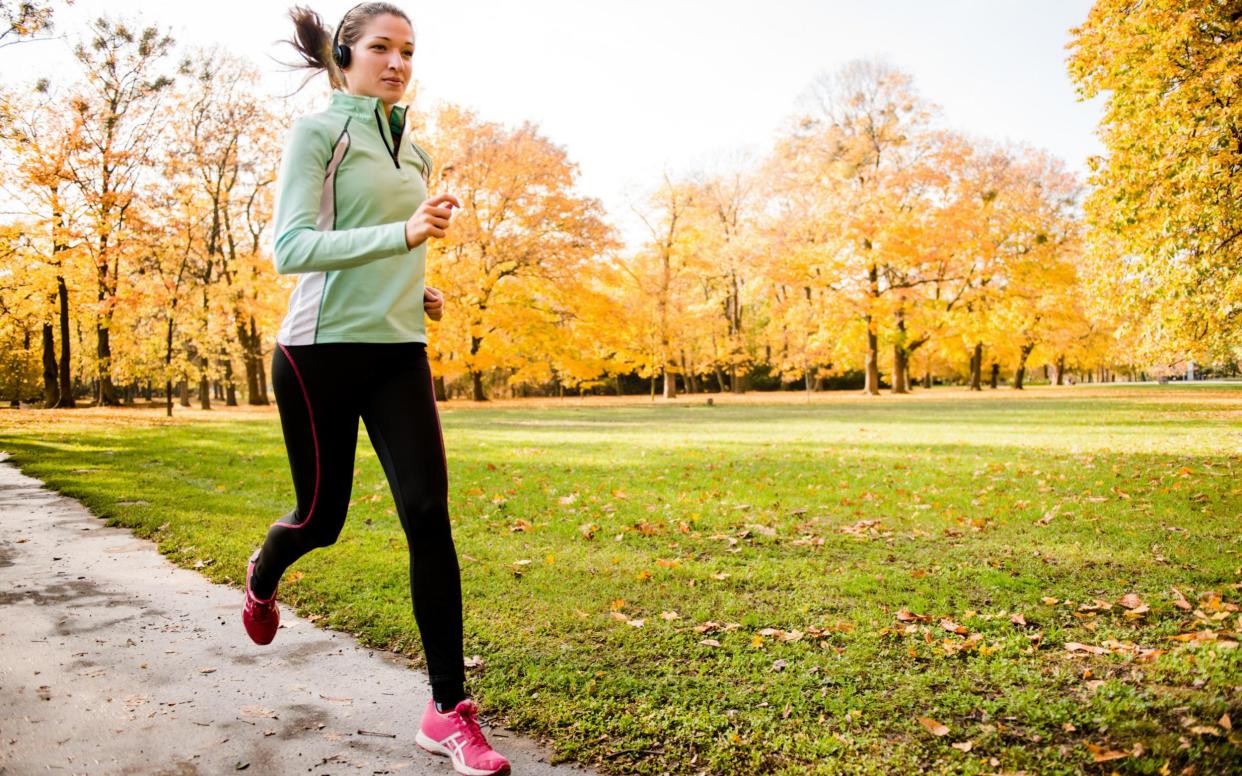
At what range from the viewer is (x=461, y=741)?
2281mm

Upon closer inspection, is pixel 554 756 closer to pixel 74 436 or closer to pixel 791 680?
pixel 791 680

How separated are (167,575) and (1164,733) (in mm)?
4865

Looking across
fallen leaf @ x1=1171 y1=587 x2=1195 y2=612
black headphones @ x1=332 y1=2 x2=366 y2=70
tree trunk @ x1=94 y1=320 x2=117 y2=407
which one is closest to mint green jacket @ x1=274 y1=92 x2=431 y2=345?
black headphones @ x1=332 y1=2 x2=366 y2=70

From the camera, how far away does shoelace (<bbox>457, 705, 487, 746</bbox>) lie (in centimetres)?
229

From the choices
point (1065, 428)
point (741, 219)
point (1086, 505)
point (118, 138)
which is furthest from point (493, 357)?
point (1086, 505)

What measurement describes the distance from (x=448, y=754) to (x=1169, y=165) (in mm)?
13509

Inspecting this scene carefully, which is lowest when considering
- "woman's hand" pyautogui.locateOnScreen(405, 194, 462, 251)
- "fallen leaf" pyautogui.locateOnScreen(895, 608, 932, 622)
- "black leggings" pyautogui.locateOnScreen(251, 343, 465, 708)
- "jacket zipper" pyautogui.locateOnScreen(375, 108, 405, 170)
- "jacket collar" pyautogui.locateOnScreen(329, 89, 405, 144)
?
"fallen leaf" pyautogui.locateOnScreen(895, 608, 932, 622)

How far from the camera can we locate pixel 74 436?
13422mm

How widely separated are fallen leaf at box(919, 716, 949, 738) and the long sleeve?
7.57 ft

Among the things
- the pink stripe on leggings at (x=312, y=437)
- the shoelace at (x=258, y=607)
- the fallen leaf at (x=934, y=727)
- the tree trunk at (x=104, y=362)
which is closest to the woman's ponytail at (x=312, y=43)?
the pink stripe on leggings at (x=312, y=437)

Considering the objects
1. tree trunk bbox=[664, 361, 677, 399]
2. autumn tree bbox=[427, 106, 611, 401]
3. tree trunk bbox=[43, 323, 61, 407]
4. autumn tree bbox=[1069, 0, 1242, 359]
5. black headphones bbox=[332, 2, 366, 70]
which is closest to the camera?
black headphones bbox=[332, 2, 366, 70]

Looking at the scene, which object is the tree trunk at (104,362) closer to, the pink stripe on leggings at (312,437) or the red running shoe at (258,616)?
the red running shoe at (258,616)

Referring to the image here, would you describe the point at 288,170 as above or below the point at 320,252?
above

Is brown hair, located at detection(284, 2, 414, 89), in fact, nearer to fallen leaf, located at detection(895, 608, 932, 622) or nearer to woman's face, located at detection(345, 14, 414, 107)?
woman's face, located at detection(345, 14, 414, 107)
